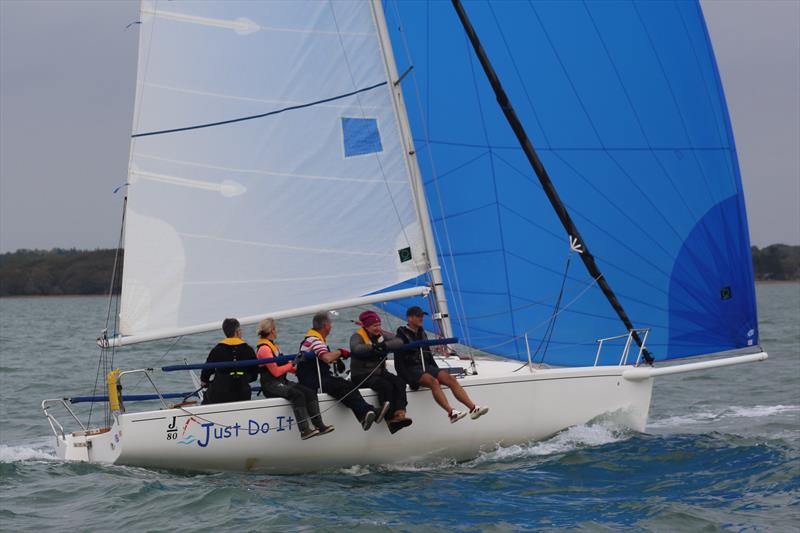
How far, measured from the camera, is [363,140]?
9.33m

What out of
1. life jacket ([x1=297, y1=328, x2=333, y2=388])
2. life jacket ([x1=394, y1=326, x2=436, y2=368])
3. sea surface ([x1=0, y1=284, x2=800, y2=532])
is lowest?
sea surface ([x1=0, y1=284, x2=800, y2=532])

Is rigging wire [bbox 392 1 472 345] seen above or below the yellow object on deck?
above

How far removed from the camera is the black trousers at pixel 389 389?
27.8 ft

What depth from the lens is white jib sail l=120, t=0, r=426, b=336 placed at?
9141mm

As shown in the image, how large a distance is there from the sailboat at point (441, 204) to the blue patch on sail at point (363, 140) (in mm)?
Result: 19

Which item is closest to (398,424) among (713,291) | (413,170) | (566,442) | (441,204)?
(566,442)

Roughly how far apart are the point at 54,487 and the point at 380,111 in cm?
397

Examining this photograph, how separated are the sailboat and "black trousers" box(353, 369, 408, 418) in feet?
0.50

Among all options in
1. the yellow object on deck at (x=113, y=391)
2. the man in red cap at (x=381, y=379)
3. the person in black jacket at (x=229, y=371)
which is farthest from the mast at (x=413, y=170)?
the yellow object on deck at (x=113, y=391)

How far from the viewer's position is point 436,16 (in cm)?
1066

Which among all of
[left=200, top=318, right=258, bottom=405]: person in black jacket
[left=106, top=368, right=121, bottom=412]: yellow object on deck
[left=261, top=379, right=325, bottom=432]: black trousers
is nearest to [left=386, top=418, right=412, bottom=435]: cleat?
[left=261, top=379, right=325, bottom=432]: black trousers

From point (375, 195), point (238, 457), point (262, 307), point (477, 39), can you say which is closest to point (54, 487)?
point (238, 457)

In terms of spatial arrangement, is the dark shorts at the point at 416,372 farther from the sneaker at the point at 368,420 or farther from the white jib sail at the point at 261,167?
the white jib sail at the point at 261,167

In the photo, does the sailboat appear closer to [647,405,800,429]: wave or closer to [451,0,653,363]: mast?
[451,0,653,363]: mast
